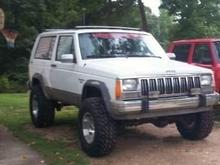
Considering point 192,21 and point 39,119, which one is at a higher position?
point 192,21

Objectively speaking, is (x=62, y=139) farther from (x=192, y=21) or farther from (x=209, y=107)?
(x=192, y=21)

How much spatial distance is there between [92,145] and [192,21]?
87.3ft

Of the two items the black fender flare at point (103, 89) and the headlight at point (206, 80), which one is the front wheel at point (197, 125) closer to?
the headlight at point (206, 80)

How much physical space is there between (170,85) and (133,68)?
635 mm

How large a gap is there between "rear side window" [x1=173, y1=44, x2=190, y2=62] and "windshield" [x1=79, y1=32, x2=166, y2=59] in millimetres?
2847

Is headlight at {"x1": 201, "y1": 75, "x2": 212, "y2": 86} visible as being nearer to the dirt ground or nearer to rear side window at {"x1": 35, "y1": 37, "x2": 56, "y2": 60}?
the dirt ground

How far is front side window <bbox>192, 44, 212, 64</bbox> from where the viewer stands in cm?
1201

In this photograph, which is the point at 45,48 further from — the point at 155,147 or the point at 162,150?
the point at 162,150

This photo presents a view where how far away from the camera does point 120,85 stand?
311 inches

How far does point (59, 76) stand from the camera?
9867 mm

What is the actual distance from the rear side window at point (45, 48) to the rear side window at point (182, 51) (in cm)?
354

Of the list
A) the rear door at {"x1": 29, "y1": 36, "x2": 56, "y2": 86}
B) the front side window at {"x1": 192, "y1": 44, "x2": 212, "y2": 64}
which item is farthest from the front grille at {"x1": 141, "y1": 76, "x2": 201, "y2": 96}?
the front side window at {"x1": 192, "y1": 44, "x2": 212, "y2": 64}

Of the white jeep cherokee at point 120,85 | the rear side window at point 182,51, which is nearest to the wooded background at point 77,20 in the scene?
the rear side window at point 182,51

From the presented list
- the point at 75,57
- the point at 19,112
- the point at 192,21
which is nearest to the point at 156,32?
the point at 192,21
